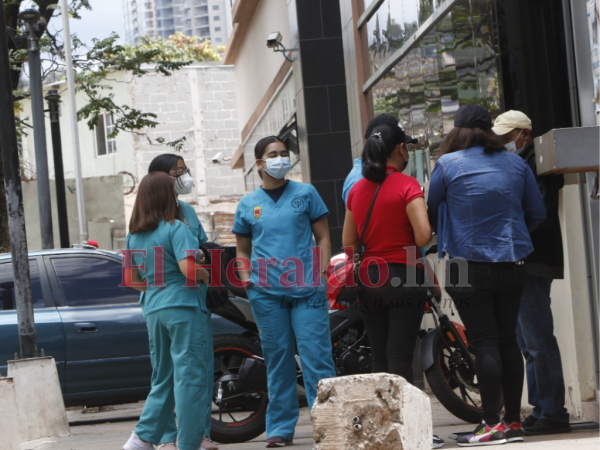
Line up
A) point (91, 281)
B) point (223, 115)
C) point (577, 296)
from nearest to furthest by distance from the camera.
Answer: point (577, 296), point (91, 281), point (223, 115)

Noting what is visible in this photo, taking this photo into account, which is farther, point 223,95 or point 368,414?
point 223,95

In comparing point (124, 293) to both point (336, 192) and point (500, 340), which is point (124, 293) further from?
point (336, 192)

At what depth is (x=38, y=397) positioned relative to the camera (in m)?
8.02

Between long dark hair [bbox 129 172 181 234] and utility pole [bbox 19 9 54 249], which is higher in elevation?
utility pole [bbox 19 9 54 249]

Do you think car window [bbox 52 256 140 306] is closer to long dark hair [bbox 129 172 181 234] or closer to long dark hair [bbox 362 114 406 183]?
long dark hair [bbox 129 172 181 234]

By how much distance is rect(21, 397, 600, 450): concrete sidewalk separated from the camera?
495 centimetres

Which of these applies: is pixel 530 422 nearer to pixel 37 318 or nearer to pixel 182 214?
pixel 182 214

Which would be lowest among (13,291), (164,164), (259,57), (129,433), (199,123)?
(129,433)

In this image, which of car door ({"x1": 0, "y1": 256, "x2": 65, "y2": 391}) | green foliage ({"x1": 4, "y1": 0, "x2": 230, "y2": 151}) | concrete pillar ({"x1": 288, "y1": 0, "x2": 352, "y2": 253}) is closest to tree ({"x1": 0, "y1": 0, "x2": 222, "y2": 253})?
green foliage ({"x1": 4, "y1": 0, "x2": 230, "y2": 151})

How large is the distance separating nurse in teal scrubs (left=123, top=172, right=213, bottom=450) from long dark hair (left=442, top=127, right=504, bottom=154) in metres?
1.61

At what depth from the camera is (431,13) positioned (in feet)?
29.4

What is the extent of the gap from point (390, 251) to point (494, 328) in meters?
0.71

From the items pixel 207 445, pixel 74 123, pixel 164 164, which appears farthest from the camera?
pixel 74 123

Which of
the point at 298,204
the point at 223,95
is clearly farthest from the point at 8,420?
the point at 223,95
